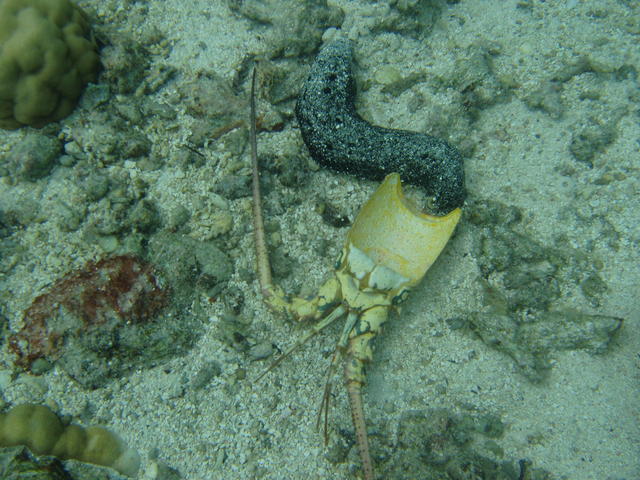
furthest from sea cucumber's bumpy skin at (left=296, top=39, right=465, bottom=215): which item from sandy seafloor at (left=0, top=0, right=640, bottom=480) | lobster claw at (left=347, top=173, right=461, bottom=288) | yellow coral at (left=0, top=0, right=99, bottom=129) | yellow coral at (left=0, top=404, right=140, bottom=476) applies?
yellow coral at (left=0, top=404, right=140, bottom=476)

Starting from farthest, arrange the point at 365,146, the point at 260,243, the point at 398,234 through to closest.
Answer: the point at 365,146
the point at 260,243
the point at 398,234

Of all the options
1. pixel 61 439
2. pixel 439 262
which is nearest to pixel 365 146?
pixel 439 262

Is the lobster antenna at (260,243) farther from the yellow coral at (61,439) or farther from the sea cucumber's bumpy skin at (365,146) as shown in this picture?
the yellow coral at (61,439)

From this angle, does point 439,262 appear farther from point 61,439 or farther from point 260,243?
point 61,439

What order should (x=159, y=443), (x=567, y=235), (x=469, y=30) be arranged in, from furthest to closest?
(x=469, y=30)
(x=567, y=235)
(x=159, y=443)

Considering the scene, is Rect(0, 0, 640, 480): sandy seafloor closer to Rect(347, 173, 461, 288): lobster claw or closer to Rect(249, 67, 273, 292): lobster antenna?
Rect(249, 67, 273, 292): lobster antenna

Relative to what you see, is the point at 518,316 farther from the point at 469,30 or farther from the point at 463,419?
the point at 469,30

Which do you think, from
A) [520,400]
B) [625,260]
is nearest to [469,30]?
[625,260]
